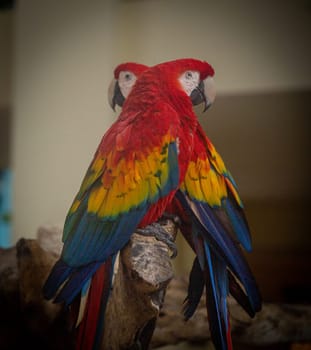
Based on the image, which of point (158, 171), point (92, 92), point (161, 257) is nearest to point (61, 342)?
point (161, 257)

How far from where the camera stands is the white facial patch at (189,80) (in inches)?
47.4

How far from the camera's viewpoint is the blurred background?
1202mm

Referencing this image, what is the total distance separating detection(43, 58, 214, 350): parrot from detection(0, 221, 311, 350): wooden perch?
36mm

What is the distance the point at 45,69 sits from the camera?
133 cm

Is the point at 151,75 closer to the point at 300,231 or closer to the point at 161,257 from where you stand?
the point at 161,257

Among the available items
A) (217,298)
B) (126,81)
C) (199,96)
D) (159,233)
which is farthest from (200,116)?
(217,298)

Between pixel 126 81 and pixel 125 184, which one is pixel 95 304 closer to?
pixel 125 184

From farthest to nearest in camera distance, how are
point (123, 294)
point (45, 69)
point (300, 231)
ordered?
point (45, 69) < point (300, 231) < point (123, 294)

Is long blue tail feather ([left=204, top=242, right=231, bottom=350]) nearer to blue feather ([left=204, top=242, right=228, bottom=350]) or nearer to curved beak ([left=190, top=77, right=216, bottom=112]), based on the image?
blue feather ([left=204, top=242, right=228, bottom=350])

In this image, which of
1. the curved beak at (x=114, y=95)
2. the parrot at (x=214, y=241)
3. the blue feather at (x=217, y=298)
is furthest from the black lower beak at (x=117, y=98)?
the blue feather at (x=217, y=298)

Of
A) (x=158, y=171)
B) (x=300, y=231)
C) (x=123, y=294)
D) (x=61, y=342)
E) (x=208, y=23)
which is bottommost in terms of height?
(x=61, y=342)

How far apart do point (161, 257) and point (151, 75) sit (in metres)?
0.53

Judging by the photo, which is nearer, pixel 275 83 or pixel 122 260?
pixel 122 260

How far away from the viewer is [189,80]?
121 centimetres
